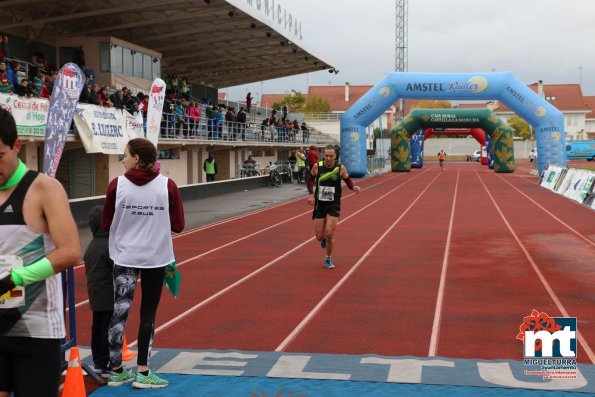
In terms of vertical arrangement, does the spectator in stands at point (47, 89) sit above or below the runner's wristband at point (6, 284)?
above

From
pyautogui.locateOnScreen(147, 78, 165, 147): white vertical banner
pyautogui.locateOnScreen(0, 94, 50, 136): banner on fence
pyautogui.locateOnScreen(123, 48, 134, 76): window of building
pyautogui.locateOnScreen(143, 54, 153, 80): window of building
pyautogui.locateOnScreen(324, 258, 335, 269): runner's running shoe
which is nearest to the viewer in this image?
pyautogui.locateOnScreen(147, 78, 165, 147): white vertical banner

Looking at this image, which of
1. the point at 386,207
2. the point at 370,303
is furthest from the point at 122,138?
the point at 370,303

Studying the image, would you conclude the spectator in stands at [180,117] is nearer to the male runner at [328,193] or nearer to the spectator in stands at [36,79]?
the spectator in stands at [36,79]

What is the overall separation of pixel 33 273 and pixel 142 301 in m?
2.33

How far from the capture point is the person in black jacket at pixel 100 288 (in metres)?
5.64

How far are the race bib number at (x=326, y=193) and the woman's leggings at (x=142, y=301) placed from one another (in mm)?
5792

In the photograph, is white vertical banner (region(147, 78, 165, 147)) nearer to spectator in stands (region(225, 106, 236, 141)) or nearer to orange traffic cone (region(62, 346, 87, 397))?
orange traffic cone (region(62, 346, 87, 397))

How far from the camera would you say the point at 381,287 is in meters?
9.71

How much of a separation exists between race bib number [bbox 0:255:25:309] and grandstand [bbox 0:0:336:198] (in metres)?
12.8

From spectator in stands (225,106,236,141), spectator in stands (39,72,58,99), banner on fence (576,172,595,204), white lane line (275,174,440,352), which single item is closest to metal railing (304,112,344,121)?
spectator in stands (225,106,236,141)

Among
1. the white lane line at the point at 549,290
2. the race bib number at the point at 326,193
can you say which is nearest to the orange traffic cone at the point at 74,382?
the white lane line at the point at 549,290

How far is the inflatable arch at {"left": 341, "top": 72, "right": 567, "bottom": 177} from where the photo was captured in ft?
115

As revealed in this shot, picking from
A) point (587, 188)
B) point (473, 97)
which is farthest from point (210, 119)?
point (587, 188)

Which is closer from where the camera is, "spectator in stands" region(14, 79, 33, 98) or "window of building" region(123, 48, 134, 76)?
"spectator in stands" region(14, 79, 33, 98)
